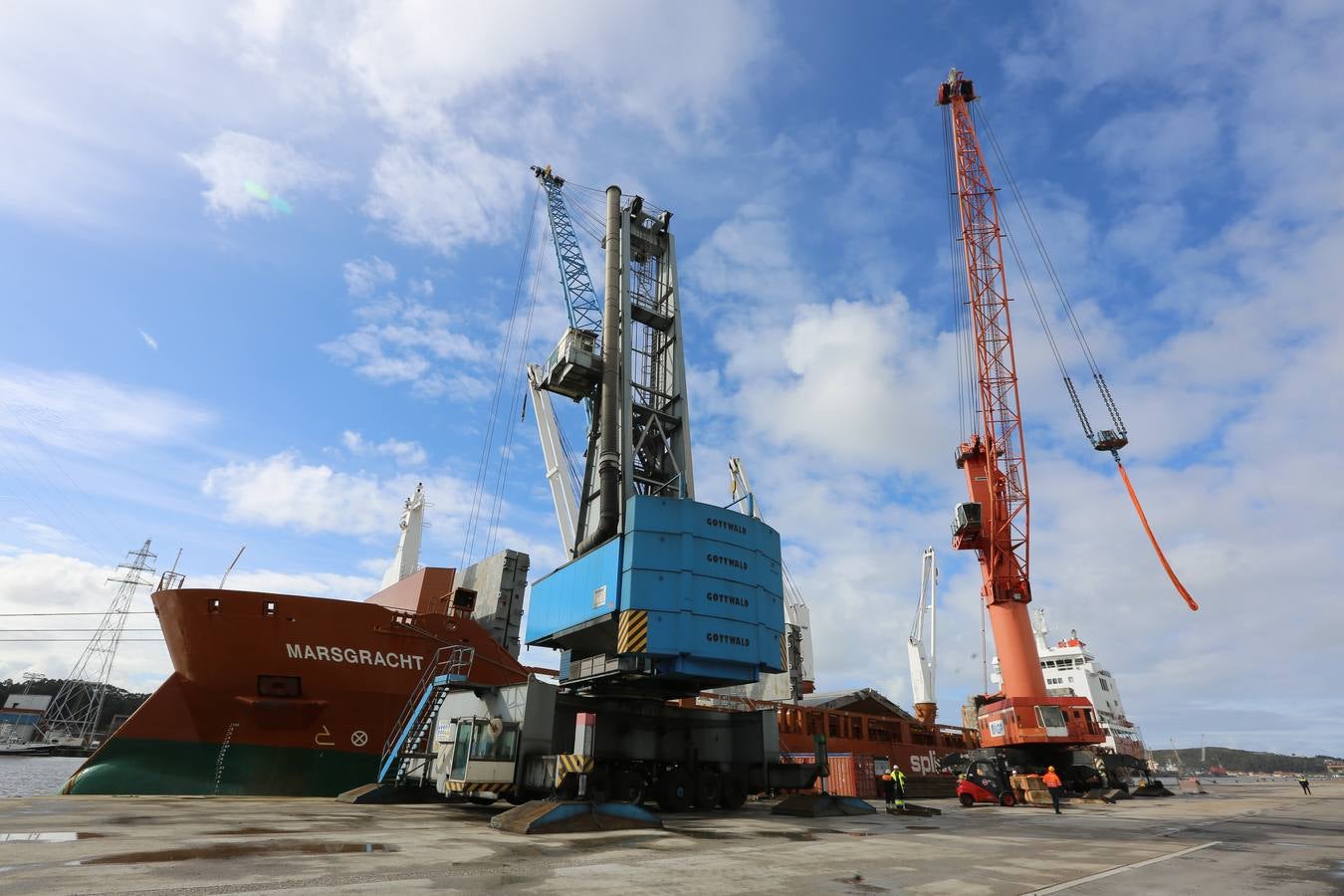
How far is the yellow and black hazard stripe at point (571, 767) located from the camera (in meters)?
14.9

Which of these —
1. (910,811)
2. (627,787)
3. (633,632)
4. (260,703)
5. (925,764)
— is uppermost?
(633,632)

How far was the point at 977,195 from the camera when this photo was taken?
44500 mm

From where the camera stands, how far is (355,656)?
71.9ft

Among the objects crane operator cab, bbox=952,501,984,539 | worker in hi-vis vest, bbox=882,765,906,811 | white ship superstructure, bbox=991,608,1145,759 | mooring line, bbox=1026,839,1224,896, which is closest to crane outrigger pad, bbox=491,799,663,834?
mooring line, bbox=1026,839,1224,896

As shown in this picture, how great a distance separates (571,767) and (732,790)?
7.61 meters

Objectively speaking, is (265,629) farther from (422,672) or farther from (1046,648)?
(1046,648)

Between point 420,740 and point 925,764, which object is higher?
point 420,740

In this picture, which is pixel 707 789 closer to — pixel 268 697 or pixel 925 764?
pixel 268 697

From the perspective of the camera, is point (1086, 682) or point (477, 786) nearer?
point (477, 786)

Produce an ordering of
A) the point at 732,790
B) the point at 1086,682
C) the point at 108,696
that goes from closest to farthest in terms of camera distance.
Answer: the point at 732,790, the point at 1086,682, the point at 108,696

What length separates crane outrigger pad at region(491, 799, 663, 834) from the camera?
12.9m

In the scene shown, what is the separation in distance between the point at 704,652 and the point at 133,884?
12.7 metres

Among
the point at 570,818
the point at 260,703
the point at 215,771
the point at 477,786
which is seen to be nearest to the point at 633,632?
the point at 570,818

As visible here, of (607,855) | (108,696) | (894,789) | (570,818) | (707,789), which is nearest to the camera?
(607,855)
